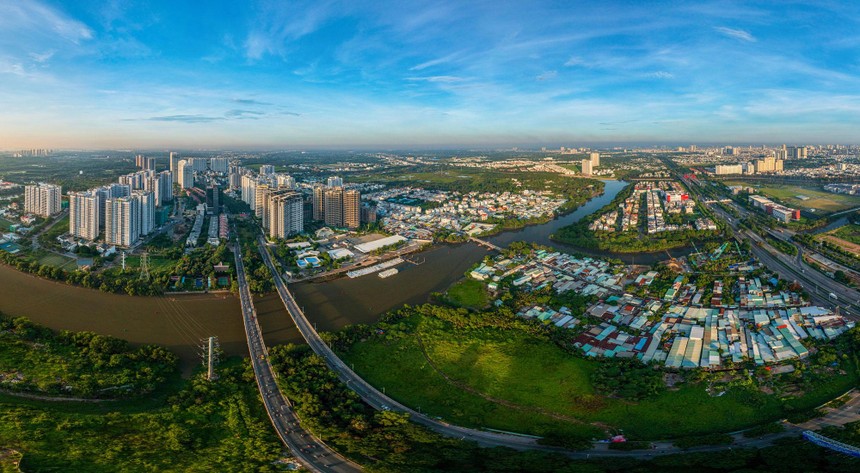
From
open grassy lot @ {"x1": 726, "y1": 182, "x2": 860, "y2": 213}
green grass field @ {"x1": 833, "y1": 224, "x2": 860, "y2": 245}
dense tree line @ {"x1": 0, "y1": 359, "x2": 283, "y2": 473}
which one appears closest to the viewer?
dense tree line @ {"x1": 0, "y1": 359, "x2": 283, "y2": 473}

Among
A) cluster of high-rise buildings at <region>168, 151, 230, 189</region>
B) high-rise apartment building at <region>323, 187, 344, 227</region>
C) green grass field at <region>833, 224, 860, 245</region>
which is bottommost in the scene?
green grass field at <region>833, 224, 860, 245</region>

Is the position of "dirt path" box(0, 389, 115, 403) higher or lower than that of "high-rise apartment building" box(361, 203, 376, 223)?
lower

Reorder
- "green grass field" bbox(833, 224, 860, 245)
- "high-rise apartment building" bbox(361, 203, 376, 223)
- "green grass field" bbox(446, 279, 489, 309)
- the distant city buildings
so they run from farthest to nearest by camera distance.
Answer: the distant city buildings → "high-rise apartment building" bbox(361, 203, 376, 223) → "green grass field" bbox(833, 224, 860, 245) → "green grass field" bbox(446, 279, 489, 309)

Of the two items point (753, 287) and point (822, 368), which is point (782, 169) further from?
point (822, 368)

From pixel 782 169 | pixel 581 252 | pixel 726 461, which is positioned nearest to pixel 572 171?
pixel 782 169

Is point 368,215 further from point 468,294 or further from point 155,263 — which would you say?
point 468,294

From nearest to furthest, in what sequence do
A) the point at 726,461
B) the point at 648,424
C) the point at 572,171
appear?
the point at 726,461
the point at 648,424
the point at 572,171

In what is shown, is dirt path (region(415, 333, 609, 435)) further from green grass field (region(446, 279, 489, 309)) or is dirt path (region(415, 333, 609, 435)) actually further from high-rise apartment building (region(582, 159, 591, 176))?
high-rise apartment building (region(582, 159, 591, 176))

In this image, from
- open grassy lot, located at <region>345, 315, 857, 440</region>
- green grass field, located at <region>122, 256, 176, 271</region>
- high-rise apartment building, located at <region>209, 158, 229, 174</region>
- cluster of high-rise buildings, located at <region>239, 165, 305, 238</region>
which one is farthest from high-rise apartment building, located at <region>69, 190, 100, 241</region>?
high-rise apartment building, located at <region>209, 158, 229, 174</region>
